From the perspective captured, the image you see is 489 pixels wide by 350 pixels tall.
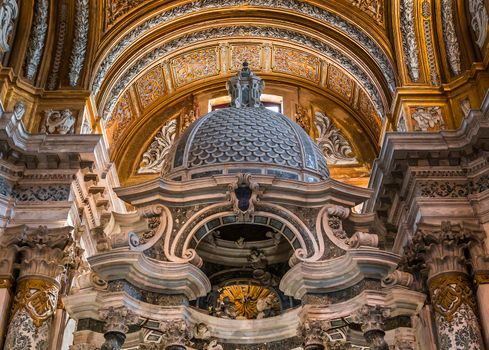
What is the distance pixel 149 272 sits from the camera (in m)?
8.70

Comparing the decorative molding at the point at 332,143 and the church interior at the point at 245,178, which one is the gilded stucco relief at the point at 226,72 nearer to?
the church interior at the point at 245,178

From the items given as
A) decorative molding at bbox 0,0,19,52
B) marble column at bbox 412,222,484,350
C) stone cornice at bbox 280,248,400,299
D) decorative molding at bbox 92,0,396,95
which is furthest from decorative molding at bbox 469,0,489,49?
decorative molding at bbox 0,0,19,52

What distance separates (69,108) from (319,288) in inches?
221

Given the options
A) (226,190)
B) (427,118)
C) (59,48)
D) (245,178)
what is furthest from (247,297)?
(59,48)

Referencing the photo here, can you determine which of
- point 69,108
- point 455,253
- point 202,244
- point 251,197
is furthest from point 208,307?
point 69,108

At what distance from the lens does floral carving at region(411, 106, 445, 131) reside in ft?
39.7

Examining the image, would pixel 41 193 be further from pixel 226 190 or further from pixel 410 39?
pixel 410 39

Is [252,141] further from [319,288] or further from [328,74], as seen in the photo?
[328,74]

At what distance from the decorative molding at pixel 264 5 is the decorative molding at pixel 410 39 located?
414 mm

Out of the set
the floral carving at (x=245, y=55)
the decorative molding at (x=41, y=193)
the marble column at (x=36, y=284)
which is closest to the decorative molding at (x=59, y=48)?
the decorative molding at (x=41, y=193)

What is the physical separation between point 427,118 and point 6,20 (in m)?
6.65

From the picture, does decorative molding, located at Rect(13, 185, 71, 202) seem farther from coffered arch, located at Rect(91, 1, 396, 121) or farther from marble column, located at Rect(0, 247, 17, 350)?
coffered arch, located at Rect(91, 1, 396, 121)

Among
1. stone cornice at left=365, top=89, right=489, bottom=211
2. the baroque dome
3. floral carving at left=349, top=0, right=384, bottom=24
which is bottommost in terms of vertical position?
the baroque dome

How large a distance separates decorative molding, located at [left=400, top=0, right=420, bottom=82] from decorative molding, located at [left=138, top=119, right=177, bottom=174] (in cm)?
514
